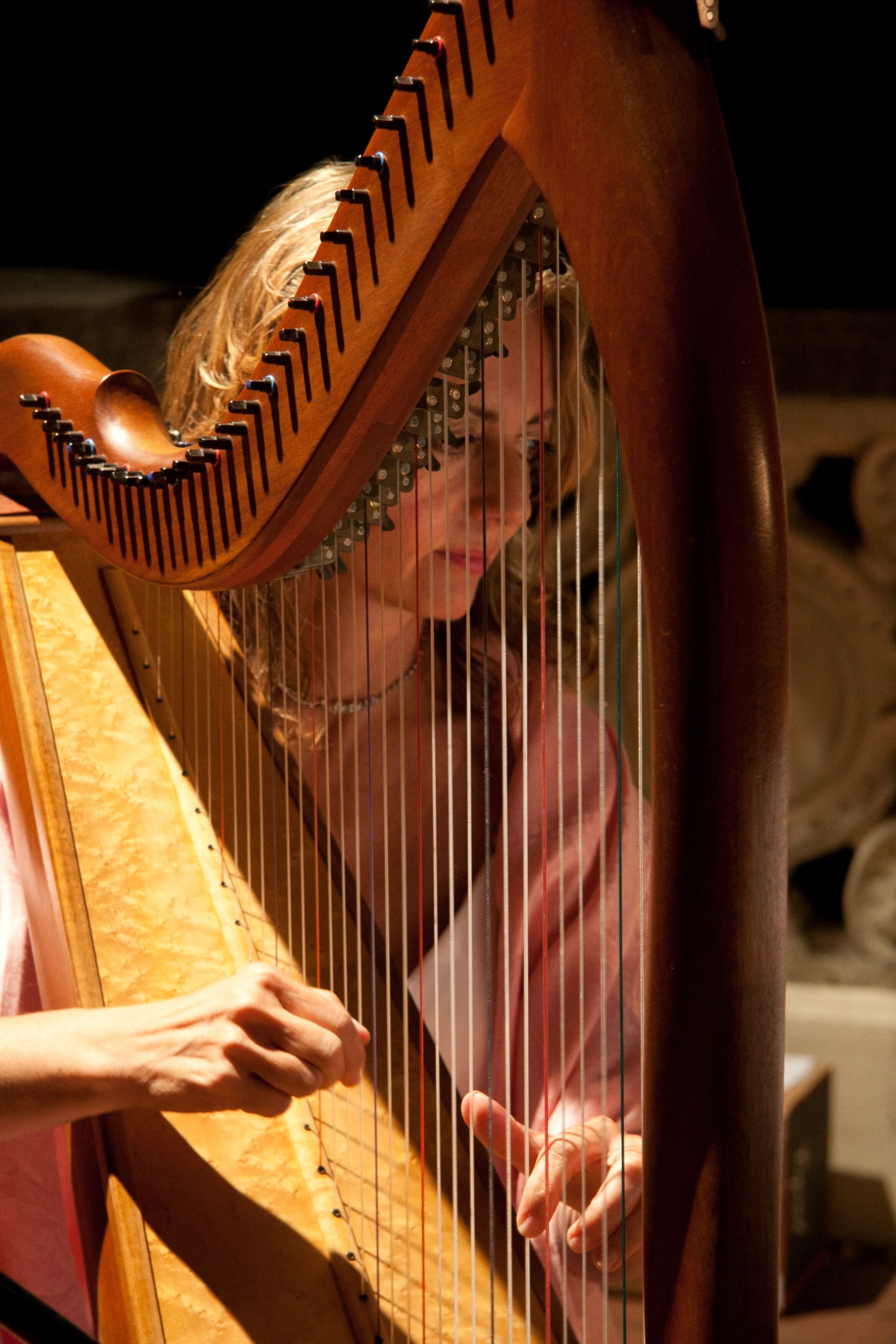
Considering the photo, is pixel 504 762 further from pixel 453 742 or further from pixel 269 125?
pixel 269 125

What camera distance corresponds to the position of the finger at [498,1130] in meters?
0.70

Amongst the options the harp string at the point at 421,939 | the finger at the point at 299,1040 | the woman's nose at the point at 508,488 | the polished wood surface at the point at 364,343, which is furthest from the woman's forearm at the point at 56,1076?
the woman's nose at the point at 508,488

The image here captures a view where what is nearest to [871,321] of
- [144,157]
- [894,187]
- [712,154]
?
[894,187]

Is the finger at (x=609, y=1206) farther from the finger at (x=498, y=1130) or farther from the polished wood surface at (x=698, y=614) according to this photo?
the polished wood surface at (x=698, y=614)

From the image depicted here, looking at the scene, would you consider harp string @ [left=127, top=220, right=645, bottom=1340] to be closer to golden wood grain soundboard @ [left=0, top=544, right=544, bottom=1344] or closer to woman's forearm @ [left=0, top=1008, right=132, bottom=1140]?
golden wood grain soundboard @ [left=0, top=544, right=544, bottom=1344]

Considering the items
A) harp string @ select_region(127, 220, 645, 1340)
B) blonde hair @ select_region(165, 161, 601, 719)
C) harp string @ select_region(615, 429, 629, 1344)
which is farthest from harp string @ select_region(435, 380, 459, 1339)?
blonde hair @ select_region(165, 161, 601, 719)

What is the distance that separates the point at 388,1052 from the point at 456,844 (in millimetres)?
227

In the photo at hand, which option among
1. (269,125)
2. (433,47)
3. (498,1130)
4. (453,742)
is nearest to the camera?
(433,47)

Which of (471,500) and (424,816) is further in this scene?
(424,816)

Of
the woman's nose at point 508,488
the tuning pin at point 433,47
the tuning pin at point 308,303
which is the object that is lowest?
the woman's nose at point 508,488

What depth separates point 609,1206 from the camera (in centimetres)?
74

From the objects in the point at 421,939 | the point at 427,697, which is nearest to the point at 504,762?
the point at 421,939

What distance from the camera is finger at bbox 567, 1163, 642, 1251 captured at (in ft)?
2.36

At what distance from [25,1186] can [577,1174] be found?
565 millimetres
